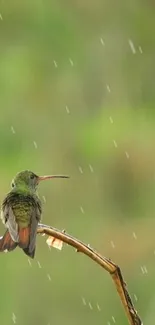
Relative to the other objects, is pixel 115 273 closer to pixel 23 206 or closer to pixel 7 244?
pixel 7 244

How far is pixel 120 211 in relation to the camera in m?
8.73

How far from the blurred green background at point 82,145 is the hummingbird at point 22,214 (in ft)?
13.5

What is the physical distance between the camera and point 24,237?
2.24 meters

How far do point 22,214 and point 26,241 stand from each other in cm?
32

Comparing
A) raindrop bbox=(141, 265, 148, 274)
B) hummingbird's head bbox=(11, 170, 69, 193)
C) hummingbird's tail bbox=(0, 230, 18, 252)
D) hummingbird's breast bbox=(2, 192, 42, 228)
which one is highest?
hummingbird's tail bbox=(0, 230, 18, 252)

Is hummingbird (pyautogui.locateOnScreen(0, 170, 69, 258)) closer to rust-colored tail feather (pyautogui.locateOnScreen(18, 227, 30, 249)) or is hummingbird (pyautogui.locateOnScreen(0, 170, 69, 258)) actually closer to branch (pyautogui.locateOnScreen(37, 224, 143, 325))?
rust-colored tail feather (pyautogui.locateOnScreen(18, 227, 30, 249))

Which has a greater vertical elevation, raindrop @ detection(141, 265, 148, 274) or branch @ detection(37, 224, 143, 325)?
branch @ detection(37, 224, 143, 325)

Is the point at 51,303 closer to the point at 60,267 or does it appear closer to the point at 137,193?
the point at 60,267

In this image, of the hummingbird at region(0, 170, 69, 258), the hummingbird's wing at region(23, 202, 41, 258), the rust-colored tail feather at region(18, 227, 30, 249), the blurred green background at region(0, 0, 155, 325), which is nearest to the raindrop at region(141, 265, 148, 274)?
the blurred green background at region(0, 0, 155, 325)

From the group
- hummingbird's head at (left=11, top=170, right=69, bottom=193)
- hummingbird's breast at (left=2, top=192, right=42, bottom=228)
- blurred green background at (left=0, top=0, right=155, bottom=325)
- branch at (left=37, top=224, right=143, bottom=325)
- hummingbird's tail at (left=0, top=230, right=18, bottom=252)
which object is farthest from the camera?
blurred green background at (left=0, top=0, right=155, bottom=325)

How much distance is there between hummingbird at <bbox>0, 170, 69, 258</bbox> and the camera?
84.7 inches

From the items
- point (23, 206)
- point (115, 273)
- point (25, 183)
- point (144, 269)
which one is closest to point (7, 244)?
point (115, 273)

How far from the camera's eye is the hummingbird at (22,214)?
215cm

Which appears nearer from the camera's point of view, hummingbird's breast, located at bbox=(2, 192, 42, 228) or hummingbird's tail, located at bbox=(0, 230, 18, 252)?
hummingbird's tail, located at bbox=(0, 230, 18, 252)
